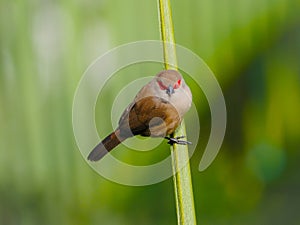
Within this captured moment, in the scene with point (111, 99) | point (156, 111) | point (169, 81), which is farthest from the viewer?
point (111, 99)

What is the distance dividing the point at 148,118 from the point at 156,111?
0.01m

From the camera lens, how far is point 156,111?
26.0 inches

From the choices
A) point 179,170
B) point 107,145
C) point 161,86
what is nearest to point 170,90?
point 161,86

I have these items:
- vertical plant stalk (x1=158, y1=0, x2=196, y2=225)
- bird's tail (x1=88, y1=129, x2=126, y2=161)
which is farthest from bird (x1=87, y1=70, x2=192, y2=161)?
vertical plant stalk (x1=158, y1=0, x2=196, y2=225)

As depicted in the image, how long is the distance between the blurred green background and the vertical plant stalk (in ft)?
1.59

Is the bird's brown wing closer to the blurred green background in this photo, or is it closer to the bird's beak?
the bird's beak

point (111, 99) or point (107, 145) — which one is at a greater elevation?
point (111, 99)

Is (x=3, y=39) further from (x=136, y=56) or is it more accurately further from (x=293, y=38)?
(x=293, y=38)

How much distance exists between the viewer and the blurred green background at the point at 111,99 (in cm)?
90

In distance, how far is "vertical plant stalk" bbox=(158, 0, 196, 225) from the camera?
1.20 feet

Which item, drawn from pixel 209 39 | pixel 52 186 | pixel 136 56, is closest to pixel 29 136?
pixel 52 186

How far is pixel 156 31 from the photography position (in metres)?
0.86

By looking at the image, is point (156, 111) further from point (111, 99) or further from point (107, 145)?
point (111, 99)

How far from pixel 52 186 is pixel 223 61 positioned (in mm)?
295
